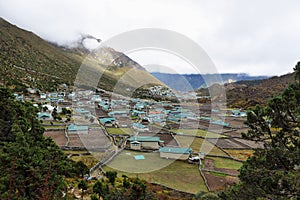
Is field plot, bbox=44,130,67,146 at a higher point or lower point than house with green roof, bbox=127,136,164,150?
higher

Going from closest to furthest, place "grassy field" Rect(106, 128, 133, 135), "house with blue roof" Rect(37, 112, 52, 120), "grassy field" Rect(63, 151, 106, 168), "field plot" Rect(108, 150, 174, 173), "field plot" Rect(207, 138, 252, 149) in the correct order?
1. "field plot" Rect(108, 150, 174, 173)
2. "grassy field" Rect(63, 151, 106, 168)
3. "field plot" Rect(207, 138, 252, 149)
4. "grassy field" Rect(106, 128, 133, 135)
5. "house with blue roof" Rect(37, 112, 52, 120)

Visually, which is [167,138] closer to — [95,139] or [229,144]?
[229,144]

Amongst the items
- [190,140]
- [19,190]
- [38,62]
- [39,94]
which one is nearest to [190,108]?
[190,140]

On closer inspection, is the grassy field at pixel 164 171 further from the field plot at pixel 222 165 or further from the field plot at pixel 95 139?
the field plot at pixel 95 139

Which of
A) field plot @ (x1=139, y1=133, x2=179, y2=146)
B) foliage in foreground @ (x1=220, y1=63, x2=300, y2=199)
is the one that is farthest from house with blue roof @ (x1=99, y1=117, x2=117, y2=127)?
foliage in foreground @ (x1=220, y1=63, x2=300, y2=199)

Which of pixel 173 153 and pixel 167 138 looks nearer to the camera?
pixel 173 153

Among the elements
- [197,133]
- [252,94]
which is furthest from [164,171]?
[252,94]

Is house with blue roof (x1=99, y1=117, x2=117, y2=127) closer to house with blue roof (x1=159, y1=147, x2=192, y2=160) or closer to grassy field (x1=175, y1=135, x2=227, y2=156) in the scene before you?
grassy field (x1=175, y1=135, x2=227, y2=156)
